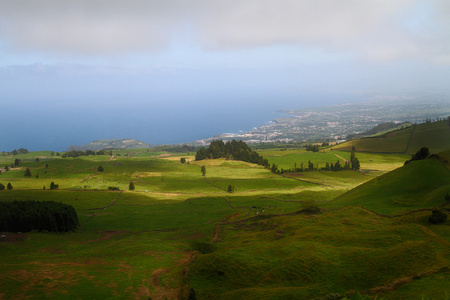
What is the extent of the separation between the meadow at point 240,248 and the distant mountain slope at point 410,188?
0.21 m

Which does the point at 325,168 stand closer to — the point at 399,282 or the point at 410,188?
the point at 410,188

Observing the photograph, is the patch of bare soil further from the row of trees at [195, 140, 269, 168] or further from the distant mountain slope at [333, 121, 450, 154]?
the row of trees at [195, 140, 269, 168]

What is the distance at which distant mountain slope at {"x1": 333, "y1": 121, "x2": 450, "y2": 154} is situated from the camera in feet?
469

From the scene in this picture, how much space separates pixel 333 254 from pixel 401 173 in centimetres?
4797

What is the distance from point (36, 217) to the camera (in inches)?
2005

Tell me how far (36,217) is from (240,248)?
39.8 m

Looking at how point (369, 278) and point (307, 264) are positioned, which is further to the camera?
point (307, 264)

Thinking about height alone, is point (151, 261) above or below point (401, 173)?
below

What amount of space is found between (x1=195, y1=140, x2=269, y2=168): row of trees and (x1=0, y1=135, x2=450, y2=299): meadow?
3026 inches

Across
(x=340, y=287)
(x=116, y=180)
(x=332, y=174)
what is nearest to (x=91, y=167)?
(x=116, y=180)

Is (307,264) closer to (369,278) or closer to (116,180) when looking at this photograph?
(369,278)

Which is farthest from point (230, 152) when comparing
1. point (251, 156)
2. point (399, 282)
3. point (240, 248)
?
point (399, 282)

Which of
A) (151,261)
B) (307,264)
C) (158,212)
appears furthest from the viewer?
(158,212)

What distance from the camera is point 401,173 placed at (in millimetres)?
63312
